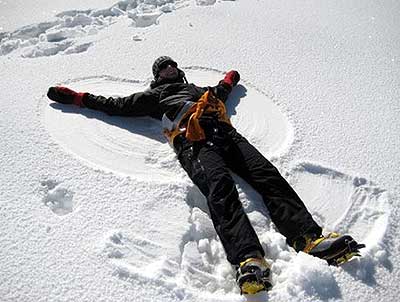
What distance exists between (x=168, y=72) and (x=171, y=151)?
2.38 ft

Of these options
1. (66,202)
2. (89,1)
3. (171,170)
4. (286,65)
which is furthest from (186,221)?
(89,1)

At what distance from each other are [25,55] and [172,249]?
263cm

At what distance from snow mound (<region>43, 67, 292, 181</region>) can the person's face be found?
1.13ft

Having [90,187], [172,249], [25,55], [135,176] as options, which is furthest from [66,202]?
[25,55]

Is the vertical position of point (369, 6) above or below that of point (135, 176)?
above

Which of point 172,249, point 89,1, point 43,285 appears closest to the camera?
point 43,285

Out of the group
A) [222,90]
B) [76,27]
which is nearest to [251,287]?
[222,90]

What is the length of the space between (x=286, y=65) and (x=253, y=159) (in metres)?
1.67

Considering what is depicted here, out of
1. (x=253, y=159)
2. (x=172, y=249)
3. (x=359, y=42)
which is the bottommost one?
(x=172, y=249)

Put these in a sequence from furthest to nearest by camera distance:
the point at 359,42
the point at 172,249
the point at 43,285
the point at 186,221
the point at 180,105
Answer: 1. the point at 359,42
2. the point at 180,105
3. the point at 186,221
4. the point at 172,249
5. the point at 43,285

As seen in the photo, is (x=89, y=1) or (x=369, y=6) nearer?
(x=89, y=1)

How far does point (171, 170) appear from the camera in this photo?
2.74 metres

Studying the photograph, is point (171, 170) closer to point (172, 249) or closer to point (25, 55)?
point (172, 249)

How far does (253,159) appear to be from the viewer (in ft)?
8.75
